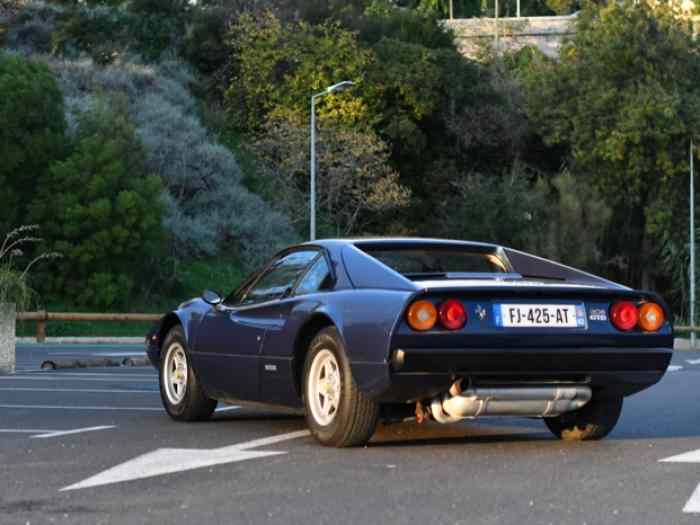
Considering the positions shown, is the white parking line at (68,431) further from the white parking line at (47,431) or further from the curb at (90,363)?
the curb at (90,363)

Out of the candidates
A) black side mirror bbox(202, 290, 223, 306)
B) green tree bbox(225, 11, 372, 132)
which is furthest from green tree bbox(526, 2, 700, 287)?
black side mirror bbox(202, 290, 223, 306)

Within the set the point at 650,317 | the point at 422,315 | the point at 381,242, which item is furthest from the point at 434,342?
the point at 381,242

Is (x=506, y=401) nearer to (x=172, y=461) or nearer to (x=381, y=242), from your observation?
(x=381, y=242)

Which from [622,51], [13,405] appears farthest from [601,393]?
[622,51]

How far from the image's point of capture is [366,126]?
2306 inches

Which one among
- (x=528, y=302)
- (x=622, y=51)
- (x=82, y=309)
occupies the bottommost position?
(x=82, y=309)

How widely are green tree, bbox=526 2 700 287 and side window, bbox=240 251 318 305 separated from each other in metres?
45.0

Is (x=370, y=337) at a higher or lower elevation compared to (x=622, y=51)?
lower

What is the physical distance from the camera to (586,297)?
370 inches

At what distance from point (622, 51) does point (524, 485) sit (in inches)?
2000

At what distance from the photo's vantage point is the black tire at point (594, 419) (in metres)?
10.0

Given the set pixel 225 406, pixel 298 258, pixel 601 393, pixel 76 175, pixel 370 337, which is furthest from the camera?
pixel 76 175

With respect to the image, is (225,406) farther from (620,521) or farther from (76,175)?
(76,175)

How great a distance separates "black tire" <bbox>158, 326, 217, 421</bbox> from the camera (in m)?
11.3
